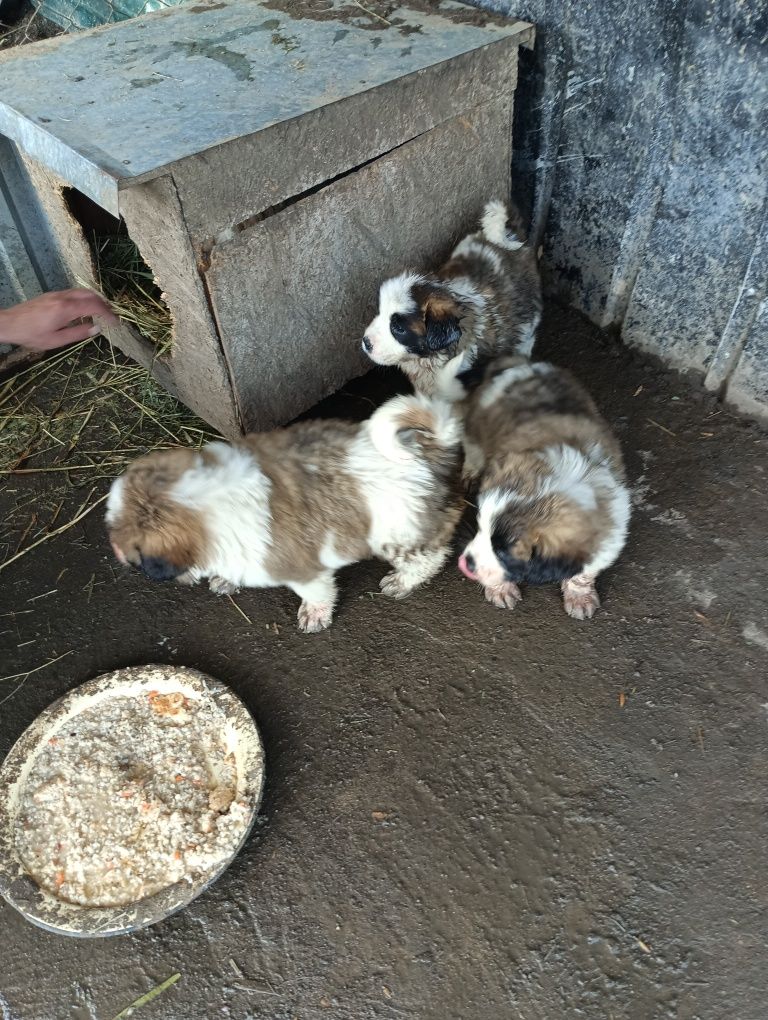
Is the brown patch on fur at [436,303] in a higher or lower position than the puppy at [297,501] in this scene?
higher

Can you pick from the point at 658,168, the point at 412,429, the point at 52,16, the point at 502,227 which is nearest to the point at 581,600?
the point at 412,429

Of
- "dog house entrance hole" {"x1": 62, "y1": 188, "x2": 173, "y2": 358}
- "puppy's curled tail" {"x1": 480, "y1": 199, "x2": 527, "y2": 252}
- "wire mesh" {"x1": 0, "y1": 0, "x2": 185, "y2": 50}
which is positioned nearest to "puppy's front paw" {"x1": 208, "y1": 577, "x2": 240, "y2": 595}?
"dog house entrance hole" {"x1": 62, "y1": 188, "x2": 173, "y2": 358}

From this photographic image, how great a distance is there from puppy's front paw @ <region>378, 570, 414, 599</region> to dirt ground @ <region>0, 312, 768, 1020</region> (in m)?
0.07

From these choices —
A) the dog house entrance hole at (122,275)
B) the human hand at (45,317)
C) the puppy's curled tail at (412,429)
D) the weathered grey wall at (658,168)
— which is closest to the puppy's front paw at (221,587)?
the puppy's curled tail at (412,429)

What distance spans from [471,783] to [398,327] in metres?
1.87

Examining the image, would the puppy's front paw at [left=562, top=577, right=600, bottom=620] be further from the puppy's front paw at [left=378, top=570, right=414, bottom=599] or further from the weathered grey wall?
the weathered grey wall

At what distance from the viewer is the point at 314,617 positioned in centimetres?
327

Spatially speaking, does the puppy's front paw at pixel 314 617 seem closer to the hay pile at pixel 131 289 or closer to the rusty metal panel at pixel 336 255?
the rusty metal panel at pixel 336 255

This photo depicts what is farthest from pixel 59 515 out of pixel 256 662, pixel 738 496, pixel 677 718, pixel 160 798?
pixel 738 496

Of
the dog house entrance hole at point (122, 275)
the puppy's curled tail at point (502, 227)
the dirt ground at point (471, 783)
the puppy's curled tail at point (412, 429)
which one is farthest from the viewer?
the dog house entrance hole at point (122, 275)

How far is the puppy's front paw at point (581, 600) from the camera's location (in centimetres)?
322

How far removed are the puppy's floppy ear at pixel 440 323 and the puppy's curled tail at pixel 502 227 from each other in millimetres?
683

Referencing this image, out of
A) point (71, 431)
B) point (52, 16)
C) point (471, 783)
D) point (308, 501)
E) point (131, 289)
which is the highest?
point (52, 16)

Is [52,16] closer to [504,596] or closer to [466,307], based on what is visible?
[466,307]
